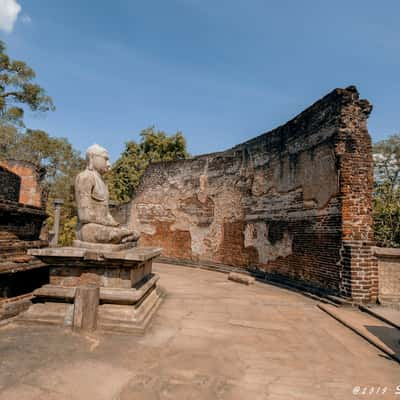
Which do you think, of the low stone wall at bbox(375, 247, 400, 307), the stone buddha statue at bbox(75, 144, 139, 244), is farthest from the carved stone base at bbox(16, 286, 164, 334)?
the low stone wall at bbox(375, 247, 400, 307)

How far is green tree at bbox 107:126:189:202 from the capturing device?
23469mm

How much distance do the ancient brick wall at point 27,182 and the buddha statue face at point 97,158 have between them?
773cm

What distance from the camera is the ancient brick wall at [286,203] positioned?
18.7 feet

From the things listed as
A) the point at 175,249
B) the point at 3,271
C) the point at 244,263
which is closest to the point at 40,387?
the point at 3,271

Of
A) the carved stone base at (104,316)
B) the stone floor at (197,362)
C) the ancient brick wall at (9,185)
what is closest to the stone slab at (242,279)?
the stone floor at (197,362)

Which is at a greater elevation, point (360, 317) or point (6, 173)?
A: point (6, 173)

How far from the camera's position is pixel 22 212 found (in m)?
4.28

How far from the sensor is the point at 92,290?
337 centimetres

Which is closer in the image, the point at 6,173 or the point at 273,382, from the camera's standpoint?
the point at 273,382

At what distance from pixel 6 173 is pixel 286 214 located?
9.89m

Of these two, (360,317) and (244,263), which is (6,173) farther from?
(360,317)

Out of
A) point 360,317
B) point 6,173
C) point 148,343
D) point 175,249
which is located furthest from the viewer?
point 175,249

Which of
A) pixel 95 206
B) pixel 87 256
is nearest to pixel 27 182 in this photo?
pixel 95 206

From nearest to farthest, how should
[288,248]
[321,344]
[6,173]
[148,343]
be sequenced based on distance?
1. [148,343]
2. [321,344]
3. [288,248]
4. [6,173]
